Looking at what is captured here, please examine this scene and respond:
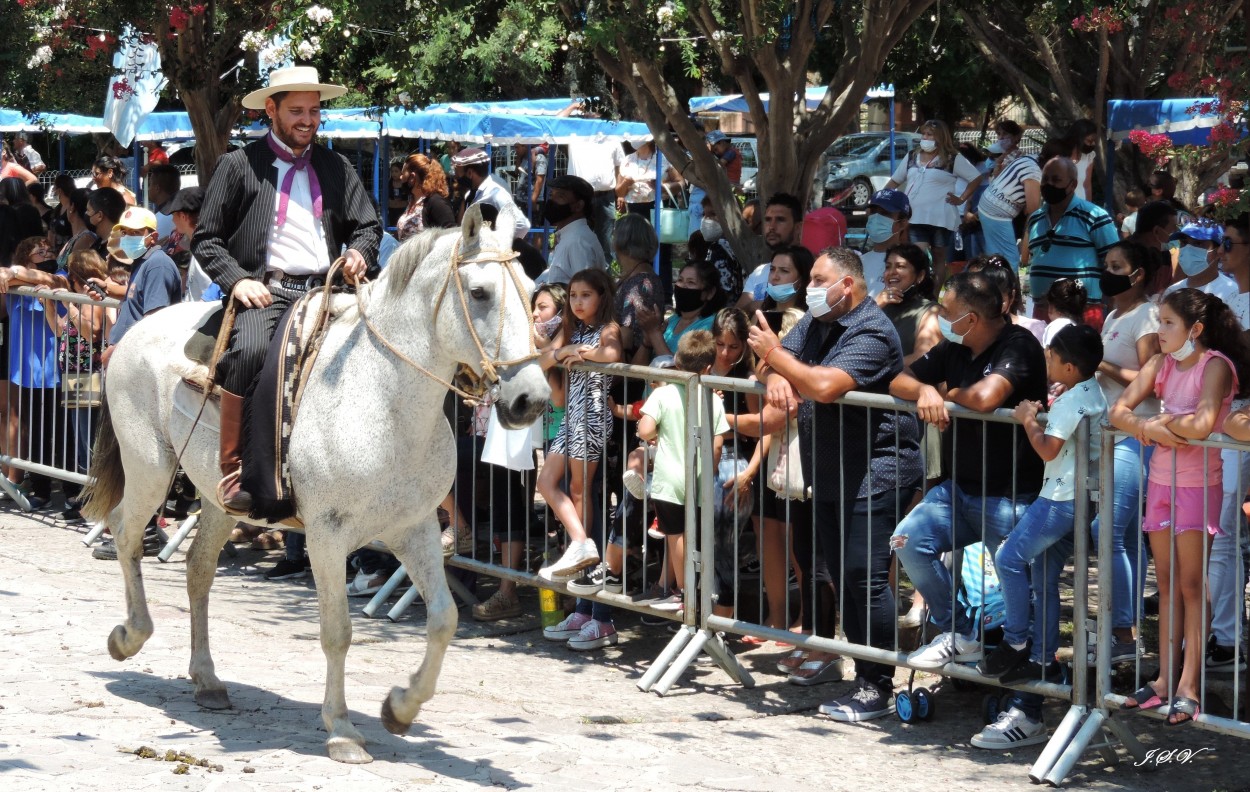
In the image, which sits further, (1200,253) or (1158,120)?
(1158,120)

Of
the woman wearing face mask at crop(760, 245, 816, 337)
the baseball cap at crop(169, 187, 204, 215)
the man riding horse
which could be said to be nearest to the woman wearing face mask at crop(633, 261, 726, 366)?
the woman wearing face mask at crop(760, 245, 816, 337)

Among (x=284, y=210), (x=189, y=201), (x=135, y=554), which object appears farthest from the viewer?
(x=189, y=201)

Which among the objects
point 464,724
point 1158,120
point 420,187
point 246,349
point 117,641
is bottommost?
point 464,724

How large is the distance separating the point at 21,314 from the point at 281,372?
21.1 ft

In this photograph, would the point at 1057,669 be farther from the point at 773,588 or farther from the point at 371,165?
the point at 371,165

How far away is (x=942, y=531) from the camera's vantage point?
274 inches

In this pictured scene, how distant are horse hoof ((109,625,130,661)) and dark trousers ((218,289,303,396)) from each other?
60.3 inches

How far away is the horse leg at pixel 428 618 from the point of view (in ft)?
20.9

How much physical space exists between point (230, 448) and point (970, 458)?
10.8 feet


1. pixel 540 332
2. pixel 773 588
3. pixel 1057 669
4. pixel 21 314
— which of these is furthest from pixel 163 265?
pixel 1057 669

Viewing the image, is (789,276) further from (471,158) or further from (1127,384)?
(471,158)

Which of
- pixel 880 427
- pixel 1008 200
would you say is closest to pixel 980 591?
pixel 880 427

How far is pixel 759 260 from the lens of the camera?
10773 mm

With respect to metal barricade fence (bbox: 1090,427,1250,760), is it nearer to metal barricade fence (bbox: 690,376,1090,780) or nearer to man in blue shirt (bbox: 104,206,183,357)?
metal barricade fence (bbox: 690,376,1090,780)
